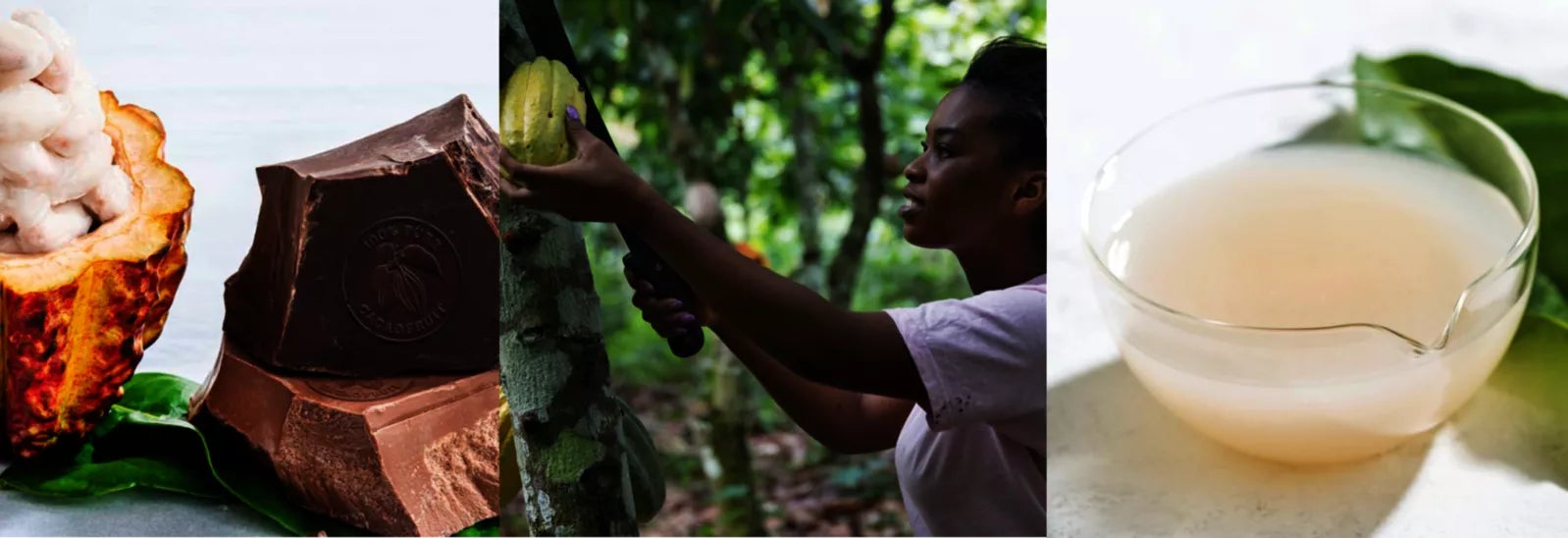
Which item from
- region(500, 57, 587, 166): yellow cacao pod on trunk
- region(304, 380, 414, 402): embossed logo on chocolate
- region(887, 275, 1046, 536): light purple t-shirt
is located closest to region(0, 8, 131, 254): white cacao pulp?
region(304, 380, 414, 402): embossed logo on chocolate

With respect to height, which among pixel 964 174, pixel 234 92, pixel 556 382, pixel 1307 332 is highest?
pixel 234 92

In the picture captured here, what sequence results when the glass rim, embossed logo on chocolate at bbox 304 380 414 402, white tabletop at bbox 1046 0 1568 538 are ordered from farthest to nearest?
embossed logo on chocolate at bbox 304 380 414 402
white tabletop at bbox 1046 0 1568 538
the glass rim

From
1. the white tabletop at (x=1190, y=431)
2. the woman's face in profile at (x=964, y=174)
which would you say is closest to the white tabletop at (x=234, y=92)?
the woman's face in profile at (x=964, y=174)

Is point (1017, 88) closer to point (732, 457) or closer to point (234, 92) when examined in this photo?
point (732, 457)

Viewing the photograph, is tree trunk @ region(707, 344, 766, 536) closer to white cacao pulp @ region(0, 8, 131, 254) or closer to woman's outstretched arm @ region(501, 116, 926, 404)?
woman's outstretched arm @ region(501, 116, 926, 404)

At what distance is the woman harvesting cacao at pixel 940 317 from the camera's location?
1.61 m

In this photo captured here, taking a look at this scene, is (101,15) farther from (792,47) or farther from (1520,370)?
(1520,370)

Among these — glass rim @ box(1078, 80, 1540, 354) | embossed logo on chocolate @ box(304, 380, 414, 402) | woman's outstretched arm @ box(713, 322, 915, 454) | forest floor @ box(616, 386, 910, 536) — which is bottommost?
forest floor @ box(616, 386, 910, 536)

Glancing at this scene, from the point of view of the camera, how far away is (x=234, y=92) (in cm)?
179

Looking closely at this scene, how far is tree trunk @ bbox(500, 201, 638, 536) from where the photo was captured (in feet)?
5.57

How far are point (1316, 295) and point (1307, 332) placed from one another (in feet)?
0.67

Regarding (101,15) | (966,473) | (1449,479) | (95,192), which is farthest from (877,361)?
(101,15)

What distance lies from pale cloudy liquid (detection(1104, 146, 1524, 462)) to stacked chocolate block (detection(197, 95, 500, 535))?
29.5 inches

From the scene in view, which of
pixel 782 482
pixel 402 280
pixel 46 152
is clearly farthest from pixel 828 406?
pixel 46 152
